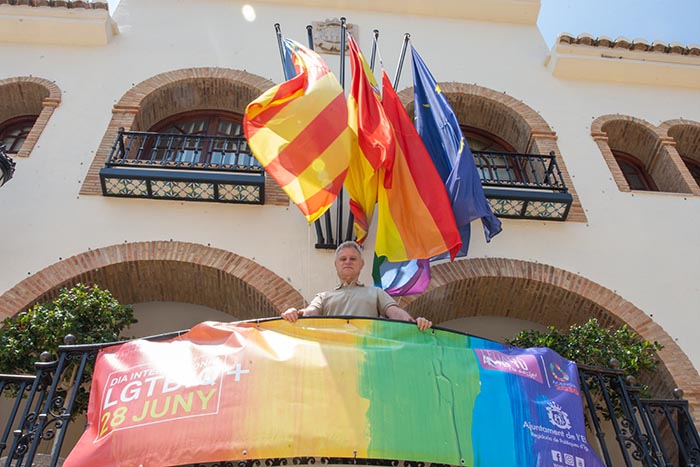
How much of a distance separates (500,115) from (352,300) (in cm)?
556

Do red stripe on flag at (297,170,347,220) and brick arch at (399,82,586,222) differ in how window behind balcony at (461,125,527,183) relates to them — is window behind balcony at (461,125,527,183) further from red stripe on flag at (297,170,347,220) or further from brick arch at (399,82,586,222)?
red stripe on flag at (297,170,347,220)

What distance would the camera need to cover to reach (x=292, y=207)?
7.55m

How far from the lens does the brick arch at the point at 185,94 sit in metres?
8.59

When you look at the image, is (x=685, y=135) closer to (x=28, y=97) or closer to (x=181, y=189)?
(x=181, y=189)

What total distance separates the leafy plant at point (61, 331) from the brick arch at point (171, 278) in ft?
3.51

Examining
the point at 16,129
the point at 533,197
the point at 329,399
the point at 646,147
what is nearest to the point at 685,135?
the point at 646,147

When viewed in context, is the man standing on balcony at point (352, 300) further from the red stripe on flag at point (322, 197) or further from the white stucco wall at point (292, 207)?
the white stucco wall at point (292, 207)

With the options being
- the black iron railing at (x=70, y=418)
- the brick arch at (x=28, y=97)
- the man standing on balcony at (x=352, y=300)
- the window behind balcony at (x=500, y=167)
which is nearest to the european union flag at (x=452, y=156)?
the man standing on balcony at (x=352, y=300)

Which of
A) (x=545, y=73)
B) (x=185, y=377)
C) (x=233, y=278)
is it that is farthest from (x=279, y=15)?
(x=185, y=377)

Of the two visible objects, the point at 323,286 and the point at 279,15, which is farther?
the point at 279,15

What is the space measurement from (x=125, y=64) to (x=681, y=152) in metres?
8.89

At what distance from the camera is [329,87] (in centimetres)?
628

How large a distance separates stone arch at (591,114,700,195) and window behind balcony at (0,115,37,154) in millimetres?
8423

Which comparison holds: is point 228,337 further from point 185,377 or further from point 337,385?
point 337,385
